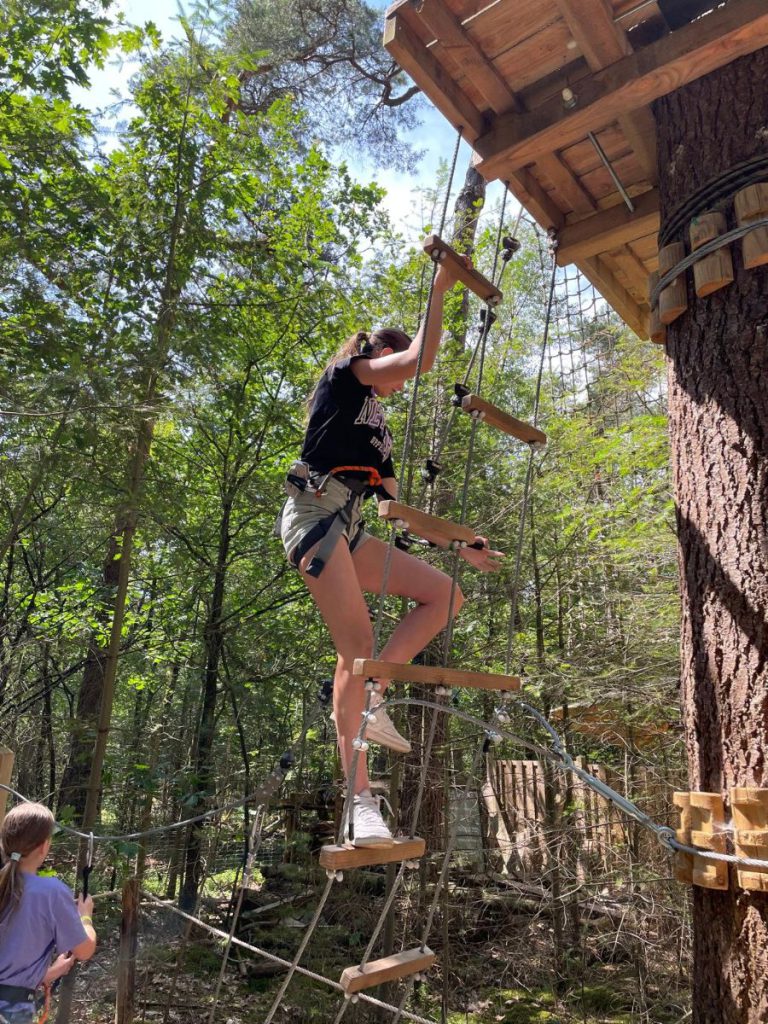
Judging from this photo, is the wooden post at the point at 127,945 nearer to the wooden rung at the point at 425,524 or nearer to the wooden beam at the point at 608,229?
the wooden rung at the point at 425,524

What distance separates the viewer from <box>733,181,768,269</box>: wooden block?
1612 millimetres

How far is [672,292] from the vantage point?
1806mm

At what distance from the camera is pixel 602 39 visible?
1.81 m

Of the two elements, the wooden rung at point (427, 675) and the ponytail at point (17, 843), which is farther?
the ponytail at point (17, 843)

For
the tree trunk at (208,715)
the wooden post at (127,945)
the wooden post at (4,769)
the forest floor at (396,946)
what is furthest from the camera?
the tree trunk at (208,715)

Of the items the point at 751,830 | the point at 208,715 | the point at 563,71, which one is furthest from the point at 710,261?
the point at 208,715

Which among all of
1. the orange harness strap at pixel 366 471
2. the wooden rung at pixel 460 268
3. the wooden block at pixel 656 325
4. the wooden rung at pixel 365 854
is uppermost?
the wooden rung at pixel 460 268

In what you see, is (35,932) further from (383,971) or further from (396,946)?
(396,946)

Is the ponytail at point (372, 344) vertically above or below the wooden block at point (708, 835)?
above

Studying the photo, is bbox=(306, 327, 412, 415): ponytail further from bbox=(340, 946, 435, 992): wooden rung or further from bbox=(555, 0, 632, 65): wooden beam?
bbox=(340, 946, 435, 992): wooden rung

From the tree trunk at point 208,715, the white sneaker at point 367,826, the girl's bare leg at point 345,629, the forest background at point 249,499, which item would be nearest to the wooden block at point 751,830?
the white sneaker at point 367,826

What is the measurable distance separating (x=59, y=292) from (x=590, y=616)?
414 centimetres

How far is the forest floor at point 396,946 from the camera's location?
4.14m

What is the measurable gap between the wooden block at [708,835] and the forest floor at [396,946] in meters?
3.18
